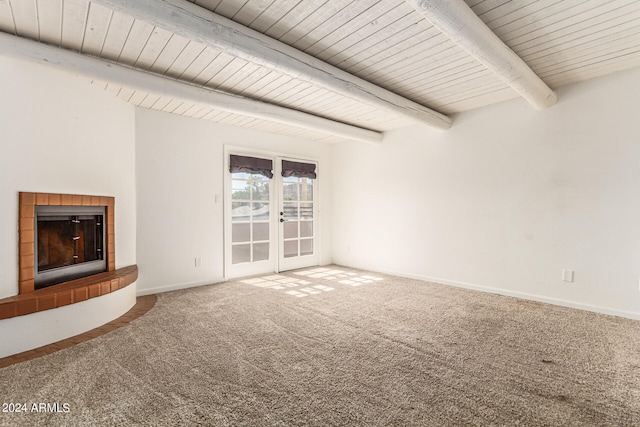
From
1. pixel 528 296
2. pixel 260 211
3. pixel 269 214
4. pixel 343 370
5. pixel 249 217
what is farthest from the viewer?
pixel 269 214

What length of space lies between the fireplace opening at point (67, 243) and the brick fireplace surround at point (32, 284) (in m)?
0.08

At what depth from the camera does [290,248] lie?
555 centimetres

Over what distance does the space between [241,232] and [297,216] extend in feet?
→ 3.78

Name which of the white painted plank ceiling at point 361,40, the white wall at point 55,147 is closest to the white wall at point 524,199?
the white painted plank ceiling at point 361,40

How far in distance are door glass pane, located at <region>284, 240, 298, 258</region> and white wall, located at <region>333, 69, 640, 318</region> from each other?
1351 millimetres

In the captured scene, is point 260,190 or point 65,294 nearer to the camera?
point 65,294

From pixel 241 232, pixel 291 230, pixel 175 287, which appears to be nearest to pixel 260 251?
pixel 241 232

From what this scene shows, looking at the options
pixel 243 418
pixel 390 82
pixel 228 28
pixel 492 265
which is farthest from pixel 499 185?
pixel 243 418

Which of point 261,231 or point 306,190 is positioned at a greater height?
point 306,190

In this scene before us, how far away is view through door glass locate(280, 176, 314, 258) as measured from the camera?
5473mm

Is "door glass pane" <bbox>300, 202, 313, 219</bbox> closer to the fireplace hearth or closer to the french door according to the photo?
the french door

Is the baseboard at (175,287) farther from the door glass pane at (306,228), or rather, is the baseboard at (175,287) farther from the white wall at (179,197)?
the door glass pane at (306,228)

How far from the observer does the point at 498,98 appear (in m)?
3.81

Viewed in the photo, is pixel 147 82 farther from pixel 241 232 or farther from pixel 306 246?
pixel 306 246
